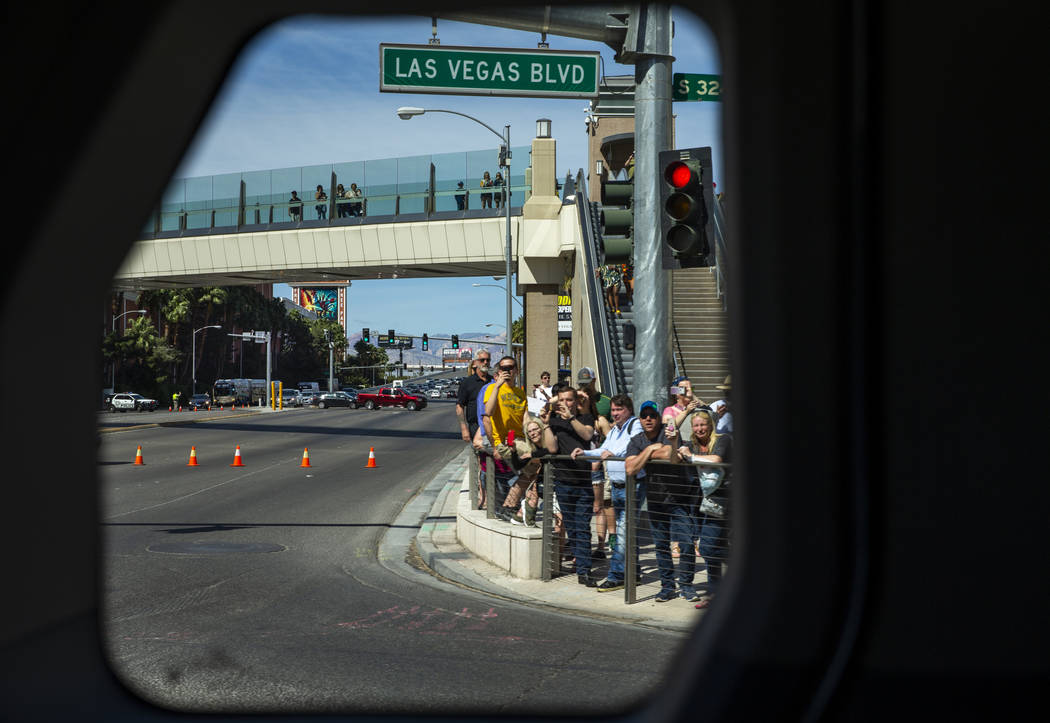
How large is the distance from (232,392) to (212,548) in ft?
249

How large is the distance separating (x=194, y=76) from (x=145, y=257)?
125 feet

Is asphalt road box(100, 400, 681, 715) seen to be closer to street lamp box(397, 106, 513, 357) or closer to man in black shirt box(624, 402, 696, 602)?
man in black shirt box(624, 402, 696, 602)

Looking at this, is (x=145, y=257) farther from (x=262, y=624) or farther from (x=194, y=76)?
(x=194, y=76)

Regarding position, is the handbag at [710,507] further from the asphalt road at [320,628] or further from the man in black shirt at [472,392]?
the man in black shirt at [472,392]

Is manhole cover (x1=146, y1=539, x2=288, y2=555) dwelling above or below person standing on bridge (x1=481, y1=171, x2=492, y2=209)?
below

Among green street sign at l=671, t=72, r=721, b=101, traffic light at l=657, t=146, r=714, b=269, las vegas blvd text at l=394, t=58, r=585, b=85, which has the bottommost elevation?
traffic light at l=657, t=146, r=714, b=269

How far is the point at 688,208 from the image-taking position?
807cm

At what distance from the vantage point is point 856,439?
185 cm

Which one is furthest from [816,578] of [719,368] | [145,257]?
[145,257]

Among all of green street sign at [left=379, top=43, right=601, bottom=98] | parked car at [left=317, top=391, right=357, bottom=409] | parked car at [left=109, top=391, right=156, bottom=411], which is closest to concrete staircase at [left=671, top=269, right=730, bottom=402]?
green street sign at [left=379, top=43, right=601, bottom=98]

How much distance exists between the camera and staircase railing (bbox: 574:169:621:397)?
63.3ft

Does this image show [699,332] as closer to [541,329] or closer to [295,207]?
[541,329]

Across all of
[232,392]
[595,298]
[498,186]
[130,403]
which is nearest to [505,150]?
[498,186]

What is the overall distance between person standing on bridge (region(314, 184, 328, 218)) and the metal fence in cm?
2746
